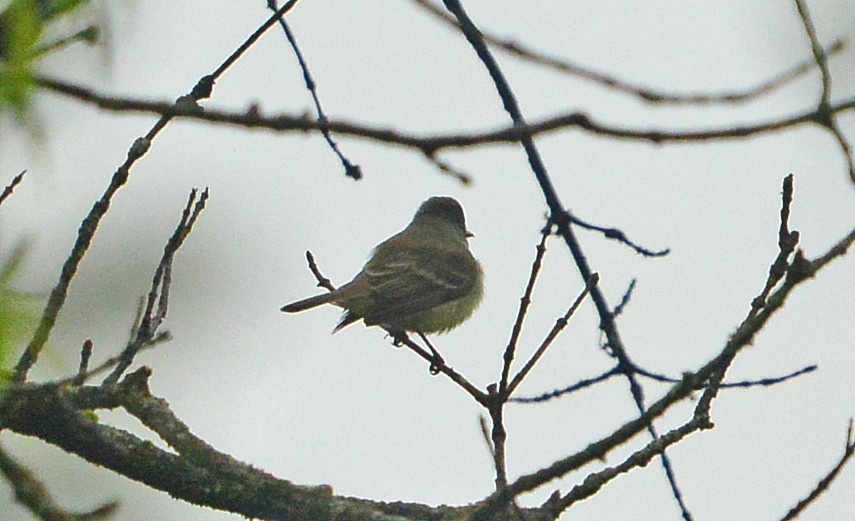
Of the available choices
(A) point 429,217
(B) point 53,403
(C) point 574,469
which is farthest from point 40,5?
(A) point 429,217

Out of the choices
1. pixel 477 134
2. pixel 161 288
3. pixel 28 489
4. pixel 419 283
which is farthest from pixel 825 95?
pixel 419 283

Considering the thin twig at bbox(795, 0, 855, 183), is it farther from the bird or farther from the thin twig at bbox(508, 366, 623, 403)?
the bird

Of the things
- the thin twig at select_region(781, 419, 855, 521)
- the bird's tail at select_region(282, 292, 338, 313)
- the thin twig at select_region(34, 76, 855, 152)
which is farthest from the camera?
the bird's tail at select_region(282, 292, 338, 313)

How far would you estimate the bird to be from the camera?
9008 millimetres

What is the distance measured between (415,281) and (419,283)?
43 millimetres

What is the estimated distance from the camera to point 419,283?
384 inches

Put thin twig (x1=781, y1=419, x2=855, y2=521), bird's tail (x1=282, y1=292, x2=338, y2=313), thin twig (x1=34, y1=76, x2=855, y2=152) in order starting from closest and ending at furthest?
thin twig (x1=34, y1=76, x2=855, y2=152), thin twig (x1=781, y1=419, x2=855, y2=521), bird's tail (x1=282, y1=292, x2=338, y2=313)

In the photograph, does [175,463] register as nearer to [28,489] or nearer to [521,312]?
[521,312]

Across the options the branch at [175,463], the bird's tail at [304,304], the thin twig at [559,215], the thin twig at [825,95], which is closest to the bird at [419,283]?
the bird's tail at [304,304]

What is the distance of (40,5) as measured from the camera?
1.43 metres

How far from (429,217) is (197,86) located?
835cm

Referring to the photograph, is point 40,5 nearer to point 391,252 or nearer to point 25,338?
point 25,338

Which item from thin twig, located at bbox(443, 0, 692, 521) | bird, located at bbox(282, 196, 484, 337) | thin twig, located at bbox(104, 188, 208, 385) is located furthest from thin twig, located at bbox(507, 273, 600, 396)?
bird, located at bbox(282, 196, 484, 337)

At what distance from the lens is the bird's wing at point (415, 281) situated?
29.9 feet
